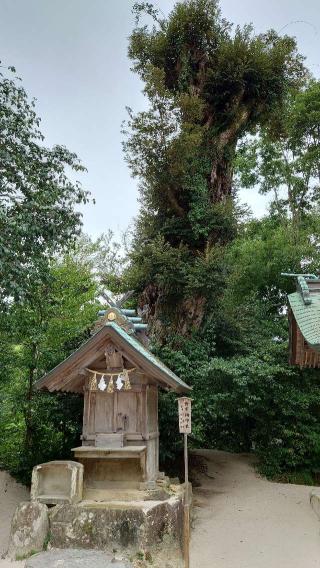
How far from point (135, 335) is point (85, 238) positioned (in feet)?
35.9

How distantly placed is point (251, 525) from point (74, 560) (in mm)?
4313

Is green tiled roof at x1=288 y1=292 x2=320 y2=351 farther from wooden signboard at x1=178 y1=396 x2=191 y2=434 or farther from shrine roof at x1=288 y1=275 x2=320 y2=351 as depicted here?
wooden signboard at x1=178 y1=396 x2=191 y2=434

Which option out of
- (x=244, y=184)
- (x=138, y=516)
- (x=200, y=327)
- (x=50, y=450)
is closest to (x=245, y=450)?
(x=200, y=327)

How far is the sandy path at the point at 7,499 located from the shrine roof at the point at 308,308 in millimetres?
6726

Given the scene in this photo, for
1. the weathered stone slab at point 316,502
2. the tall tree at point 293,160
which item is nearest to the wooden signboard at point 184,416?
the weathered stone slab at point 316,502

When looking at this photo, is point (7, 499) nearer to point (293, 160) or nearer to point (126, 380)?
point (126, 380)

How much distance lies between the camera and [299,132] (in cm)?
2080

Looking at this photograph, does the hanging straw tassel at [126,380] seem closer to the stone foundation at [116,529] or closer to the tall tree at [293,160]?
the stone foundation at [116,529]

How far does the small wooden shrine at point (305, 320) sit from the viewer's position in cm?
710

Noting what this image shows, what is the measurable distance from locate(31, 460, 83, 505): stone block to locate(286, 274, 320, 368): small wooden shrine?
4.77 metres

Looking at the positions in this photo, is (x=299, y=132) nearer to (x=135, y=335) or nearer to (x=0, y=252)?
(x=135, y=335)

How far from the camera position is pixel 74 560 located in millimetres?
5938

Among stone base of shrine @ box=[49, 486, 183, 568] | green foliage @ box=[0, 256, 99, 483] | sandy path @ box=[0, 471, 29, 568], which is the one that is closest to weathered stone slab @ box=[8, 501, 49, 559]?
stone base of shrine @ box=[49, 486, 183, 568]

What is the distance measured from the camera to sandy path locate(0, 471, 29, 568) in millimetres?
8109
